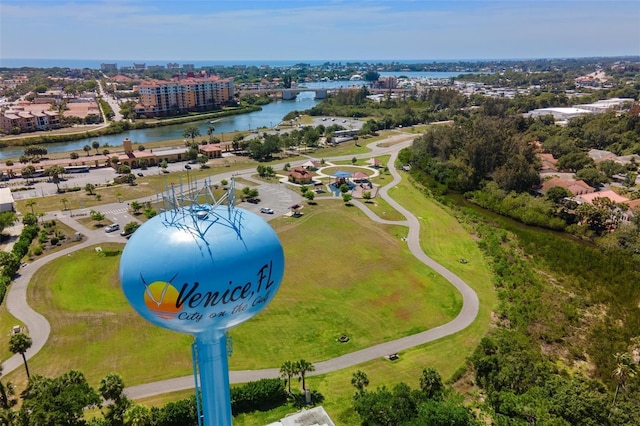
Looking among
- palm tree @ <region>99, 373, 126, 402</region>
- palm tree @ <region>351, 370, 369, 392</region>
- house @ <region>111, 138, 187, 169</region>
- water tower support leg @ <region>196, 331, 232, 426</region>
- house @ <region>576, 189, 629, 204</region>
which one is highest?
water tower support leg @ <region>196, 331, 232, 426</region>

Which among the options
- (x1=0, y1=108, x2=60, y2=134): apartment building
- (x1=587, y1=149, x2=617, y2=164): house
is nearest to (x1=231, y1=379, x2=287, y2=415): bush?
(x1=587, y1=149, x2=617, y2=164): house

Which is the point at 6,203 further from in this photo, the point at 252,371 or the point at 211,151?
the point at 252,371

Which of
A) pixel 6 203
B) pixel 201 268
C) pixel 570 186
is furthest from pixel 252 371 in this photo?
pixel 570 186

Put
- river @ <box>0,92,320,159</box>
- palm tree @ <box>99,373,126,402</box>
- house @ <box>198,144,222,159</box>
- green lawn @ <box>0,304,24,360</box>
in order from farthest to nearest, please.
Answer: river @ <box>0,92,320,159</box>, house @ <box>198,144,222,159</box>, green lawn @ <box>0,304,24,360</box>, palm tree @ <box>99,373,126,402</box>

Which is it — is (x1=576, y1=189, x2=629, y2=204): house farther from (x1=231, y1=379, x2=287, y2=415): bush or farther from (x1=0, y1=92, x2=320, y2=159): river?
(x1=0, y1=92, x2=320, y2=159): river

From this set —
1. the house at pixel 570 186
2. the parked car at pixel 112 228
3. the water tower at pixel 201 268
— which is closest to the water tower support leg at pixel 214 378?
the water tower at pixel 201 268

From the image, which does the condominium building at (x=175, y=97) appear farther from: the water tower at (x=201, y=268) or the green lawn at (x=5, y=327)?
the water tower at (x=201, y=268)
